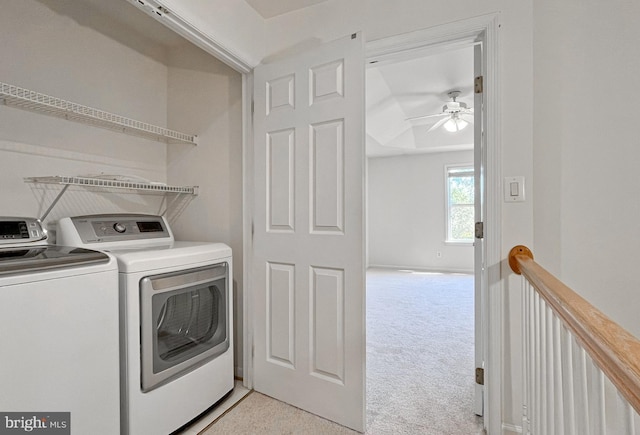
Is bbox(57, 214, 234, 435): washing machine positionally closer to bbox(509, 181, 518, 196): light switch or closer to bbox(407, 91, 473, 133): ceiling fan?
bbox(509, 181, 518, 196): light switch

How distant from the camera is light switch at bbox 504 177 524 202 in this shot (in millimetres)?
1599

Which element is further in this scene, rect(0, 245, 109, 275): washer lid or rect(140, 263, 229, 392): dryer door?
rect(140, 263, 229, 392): dryer door

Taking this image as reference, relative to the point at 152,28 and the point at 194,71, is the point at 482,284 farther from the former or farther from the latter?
the point at 152,28

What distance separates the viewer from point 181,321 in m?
1.69

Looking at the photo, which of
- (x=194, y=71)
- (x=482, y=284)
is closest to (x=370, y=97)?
(x=194, y=71)

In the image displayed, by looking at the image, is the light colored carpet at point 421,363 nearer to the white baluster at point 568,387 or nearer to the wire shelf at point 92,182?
the white baluster at point 568,387

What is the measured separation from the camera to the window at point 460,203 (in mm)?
6539

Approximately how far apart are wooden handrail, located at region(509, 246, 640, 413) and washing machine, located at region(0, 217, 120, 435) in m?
1.55

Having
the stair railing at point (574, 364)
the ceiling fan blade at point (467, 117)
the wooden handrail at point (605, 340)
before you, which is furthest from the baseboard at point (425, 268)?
the wooden handrail at point (605, 340)

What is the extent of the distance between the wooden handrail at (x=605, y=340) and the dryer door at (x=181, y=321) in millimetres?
1577

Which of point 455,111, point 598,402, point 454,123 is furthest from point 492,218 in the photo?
point 454,123

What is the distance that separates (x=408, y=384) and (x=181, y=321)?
1.55 metres

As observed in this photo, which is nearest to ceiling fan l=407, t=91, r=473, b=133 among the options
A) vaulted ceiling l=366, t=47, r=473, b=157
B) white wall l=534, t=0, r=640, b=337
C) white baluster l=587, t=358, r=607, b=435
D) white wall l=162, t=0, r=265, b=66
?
vaulted ceiling l=366, t=47, r=473, b=157

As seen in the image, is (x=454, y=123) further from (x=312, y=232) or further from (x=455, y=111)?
(x=312, y=232)
